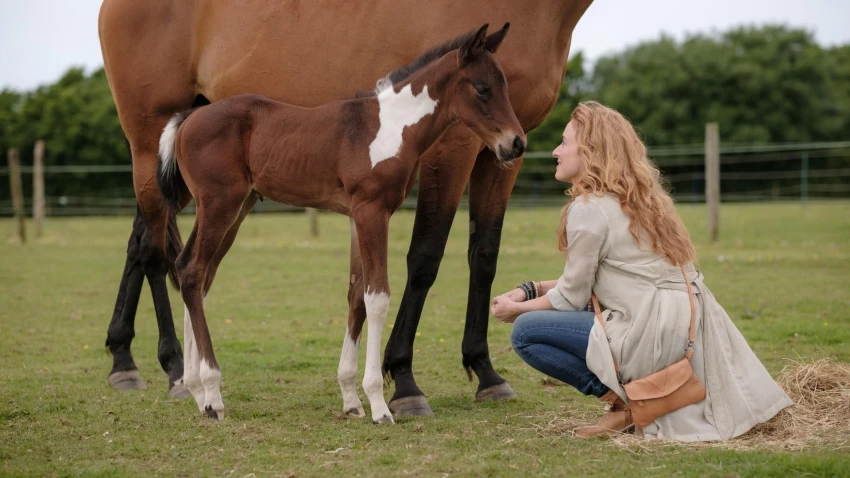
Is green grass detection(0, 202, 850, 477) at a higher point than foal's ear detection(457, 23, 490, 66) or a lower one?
lower

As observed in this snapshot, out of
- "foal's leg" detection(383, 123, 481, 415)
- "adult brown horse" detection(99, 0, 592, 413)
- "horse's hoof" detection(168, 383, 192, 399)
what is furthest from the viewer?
"horse's hoof" detection(168, 383, 192, 399)

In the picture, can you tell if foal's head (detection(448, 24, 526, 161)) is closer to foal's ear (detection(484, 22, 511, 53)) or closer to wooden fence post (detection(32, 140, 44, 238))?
foal's ear (detection(484, 22, 511, 53))

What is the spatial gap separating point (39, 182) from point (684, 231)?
16635mm

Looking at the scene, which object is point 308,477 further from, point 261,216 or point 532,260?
point 261,216

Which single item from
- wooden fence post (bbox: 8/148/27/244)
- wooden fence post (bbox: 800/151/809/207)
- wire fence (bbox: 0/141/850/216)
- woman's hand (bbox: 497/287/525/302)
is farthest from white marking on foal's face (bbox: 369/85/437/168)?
wire fence (bbox: 0/141/850/216)

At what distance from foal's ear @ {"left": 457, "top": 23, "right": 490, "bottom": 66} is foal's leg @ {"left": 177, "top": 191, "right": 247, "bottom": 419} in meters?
1.28

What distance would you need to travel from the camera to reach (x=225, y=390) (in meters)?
5.03

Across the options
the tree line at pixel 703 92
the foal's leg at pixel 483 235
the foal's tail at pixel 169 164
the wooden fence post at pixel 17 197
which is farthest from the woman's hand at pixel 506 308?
the tree line at pixel 703 92

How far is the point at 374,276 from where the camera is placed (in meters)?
4.02

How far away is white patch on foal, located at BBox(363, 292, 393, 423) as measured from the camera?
400cm

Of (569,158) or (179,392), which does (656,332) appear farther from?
(179,392)

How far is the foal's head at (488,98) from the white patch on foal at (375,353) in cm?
91

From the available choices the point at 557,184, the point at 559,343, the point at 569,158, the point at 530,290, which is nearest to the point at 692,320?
the point at 559,343

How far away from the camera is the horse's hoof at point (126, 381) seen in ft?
17.1
